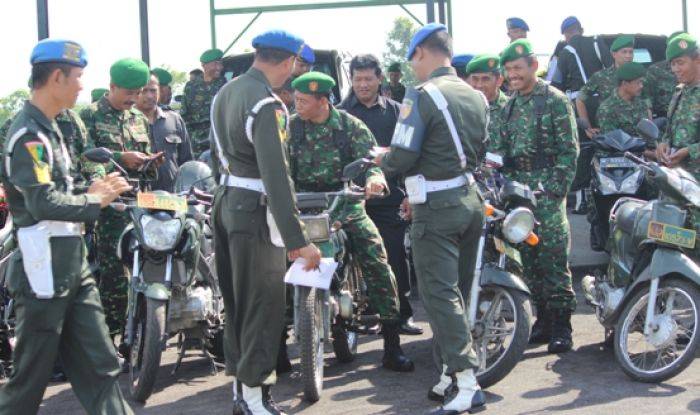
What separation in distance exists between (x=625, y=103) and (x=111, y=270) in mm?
4751

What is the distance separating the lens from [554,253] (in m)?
6.87

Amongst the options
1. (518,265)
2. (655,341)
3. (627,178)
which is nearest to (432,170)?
(518,265)

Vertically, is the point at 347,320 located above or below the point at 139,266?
below

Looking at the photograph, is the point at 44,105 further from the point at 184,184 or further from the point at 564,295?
the point at 564,295

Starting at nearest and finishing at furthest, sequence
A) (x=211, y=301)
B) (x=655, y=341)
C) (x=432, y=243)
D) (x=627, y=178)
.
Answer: (x=432, y=243) → (x=655, y=341) → (x=211, y=301) → (x=627, y=178)

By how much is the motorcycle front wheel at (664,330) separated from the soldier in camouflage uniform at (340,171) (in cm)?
136

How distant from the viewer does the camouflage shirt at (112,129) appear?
6.93m

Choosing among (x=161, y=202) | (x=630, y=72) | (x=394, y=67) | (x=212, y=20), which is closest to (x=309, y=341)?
(x=161, y=202)

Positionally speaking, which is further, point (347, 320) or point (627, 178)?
point (627, 178)

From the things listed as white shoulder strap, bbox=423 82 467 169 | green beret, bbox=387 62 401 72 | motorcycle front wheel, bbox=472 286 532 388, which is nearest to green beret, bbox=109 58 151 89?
white shoulder strap, bbox=423 82 467 169

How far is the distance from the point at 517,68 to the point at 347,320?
2.07m

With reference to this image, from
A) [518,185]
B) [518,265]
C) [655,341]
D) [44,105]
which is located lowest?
[655,341]

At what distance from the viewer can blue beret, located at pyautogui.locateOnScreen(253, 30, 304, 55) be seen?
16.7 feet

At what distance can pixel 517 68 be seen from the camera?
688cm
